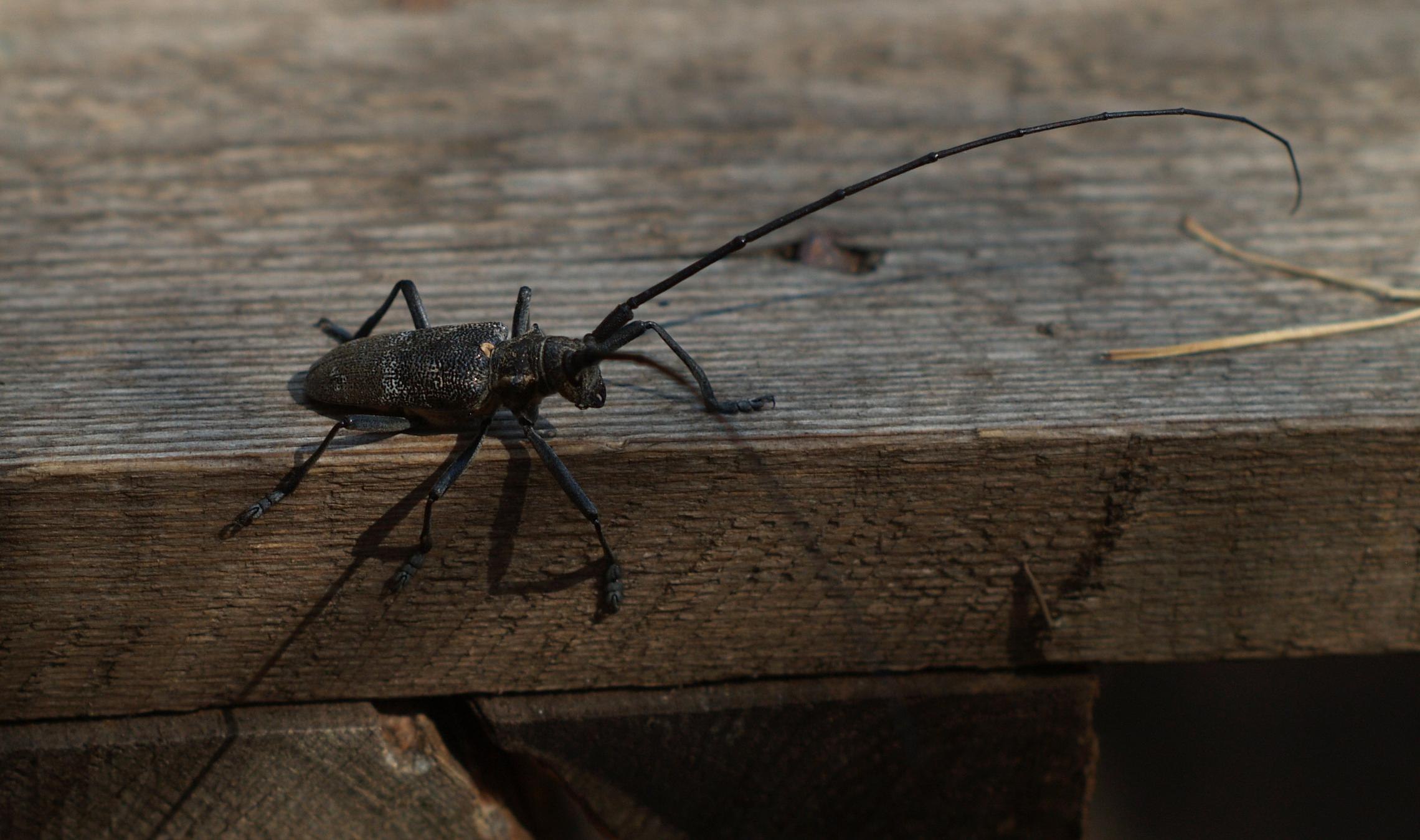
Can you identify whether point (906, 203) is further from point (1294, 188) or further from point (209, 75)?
point (209, 75)

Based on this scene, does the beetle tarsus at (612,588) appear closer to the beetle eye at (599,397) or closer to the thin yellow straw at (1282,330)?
the beetle eye at (599,397)

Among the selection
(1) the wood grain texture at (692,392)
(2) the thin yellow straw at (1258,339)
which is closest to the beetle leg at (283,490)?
(1) the wood grain texture at (692,392)

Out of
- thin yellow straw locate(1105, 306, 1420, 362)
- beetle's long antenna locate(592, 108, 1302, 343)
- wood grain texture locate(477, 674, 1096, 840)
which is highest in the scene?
beetle's long antenna locate(592, 108, 1302, 343)

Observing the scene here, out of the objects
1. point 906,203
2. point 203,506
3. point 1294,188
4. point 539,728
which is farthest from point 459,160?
point 1294,188

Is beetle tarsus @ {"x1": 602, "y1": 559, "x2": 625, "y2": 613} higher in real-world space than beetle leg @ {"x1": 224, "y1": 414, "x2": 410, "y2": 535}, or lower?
lower

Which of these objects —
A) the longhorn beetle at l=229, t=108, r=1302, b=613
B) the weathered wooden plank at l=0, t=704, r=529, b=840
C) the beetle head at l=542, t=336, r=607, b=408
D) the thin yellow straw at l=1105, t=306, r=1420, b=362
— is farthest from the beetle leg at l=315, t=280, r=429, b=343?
the thin yellow straw at l=1105, t=306, r=1420, b=362

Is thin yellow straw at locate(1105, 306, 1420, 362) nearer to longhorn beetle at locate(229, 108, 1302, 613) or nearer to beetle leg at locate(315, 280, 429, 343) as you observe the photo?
longhorn beetle at locate(229, 108, 1302, 613)

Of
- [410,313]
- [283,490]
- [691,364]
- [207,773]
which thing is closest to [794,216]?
[691,364]
